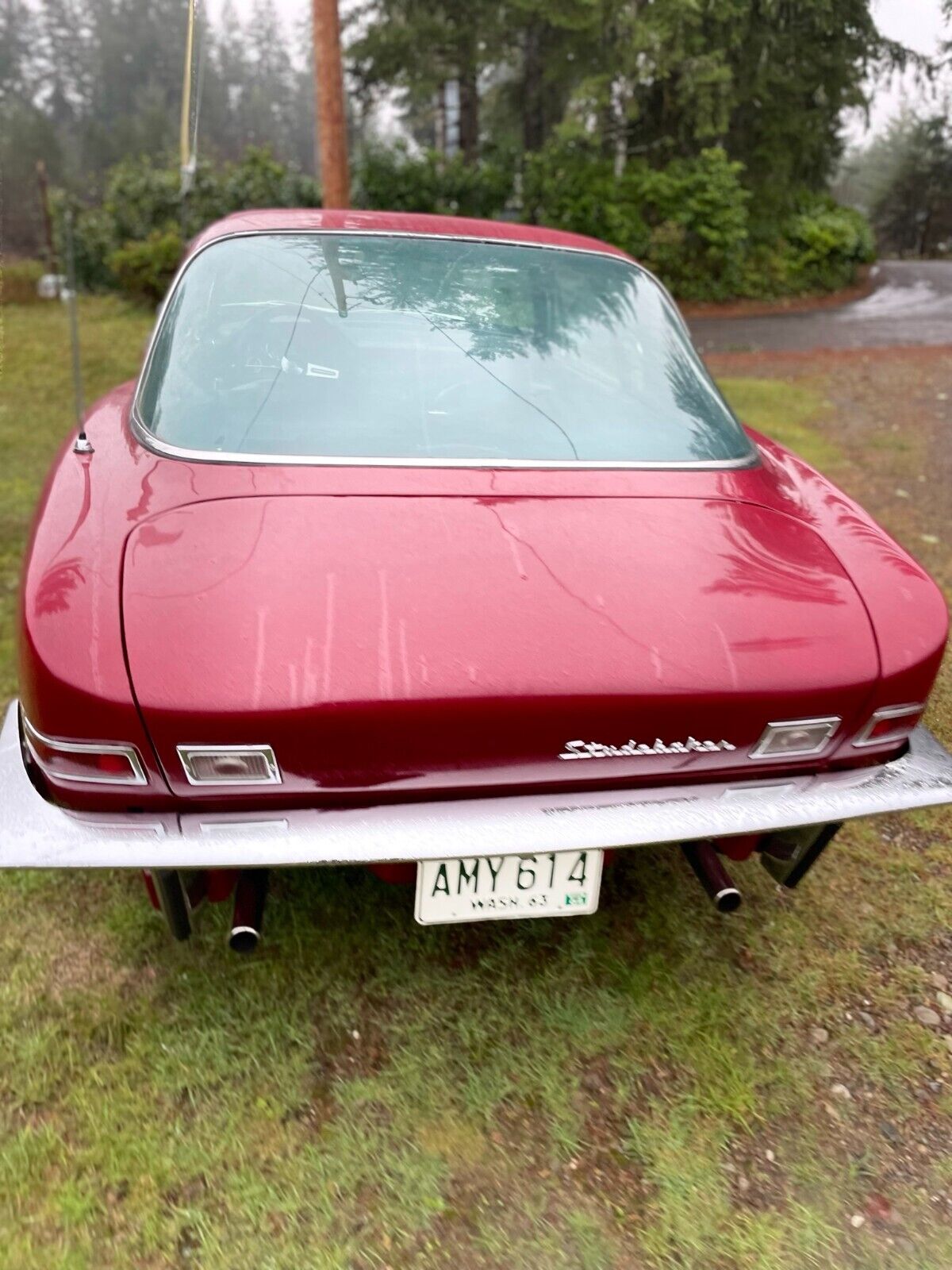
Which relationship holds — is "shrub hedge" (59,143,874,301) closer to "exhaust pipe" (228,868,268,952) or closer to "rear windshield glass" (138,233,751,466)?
"rear windshield glass" (138,233,751,466)

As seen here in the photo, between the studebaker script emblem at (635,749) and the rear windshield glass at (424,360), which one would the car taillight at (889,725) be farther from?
the rear windshield glass at (424,360)

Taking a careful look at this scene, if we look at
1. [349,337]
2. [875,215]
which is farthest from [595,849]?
[875,215]

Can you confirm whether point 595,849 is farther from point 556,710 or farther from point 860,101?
point 860,101

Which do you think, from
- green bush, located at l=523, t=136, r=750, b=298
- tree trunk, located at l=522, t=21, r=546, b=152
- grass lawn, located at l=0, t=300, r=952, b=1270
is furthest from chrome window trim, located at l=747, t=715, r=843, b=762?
tree trunk, located at l=522, t=21, r=546, b=152

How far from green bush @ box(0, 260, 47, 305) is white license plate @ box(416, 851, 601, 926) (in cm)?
1262

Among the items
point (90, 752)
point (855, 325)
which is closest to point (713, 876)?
point (90, 752)

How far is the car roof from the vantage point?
2609mm

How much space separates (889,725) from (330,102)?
33.0 ft

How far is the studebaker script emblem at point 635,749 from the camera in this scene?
1.64 metres

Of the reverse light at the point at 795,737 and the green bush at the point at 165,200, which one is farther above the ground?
the green bush at the point at 165,200

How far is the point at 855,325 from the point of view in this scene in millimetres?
13359

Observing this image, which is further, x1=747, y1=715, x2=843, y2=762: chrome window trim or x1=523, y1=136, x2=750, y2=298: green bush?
x1=523, y1=136, x2=750, y2=298: green bush

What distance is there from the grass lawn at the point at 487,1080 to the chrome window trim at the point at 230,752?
77 centimetres

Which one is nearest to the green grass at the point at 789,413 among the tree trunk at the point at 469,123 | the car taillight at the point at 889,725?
the car taillight at the point at 889,725
